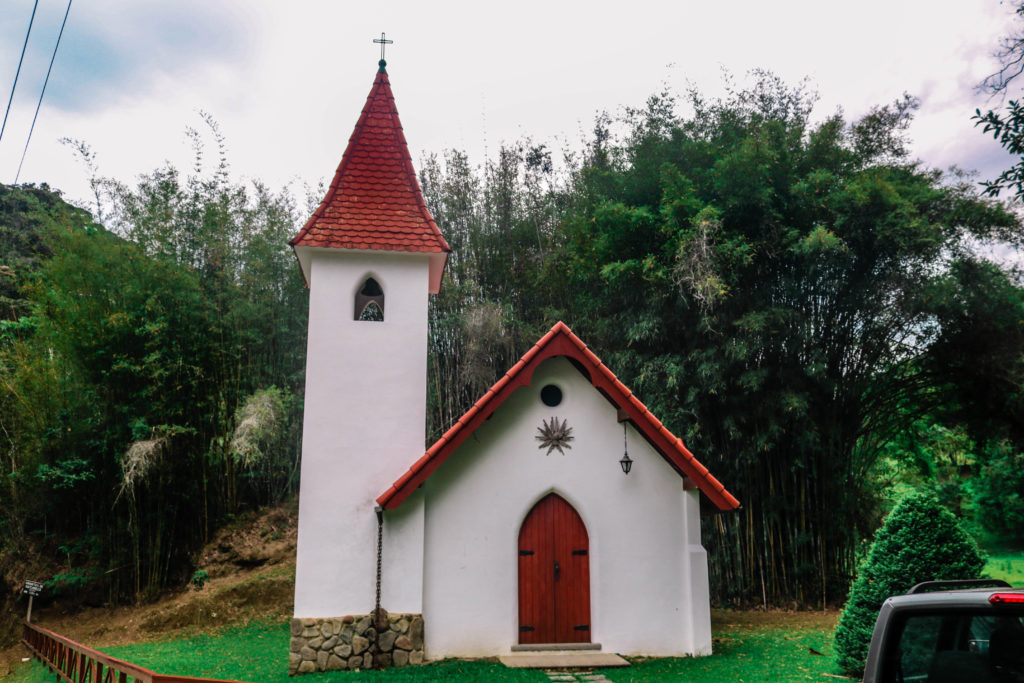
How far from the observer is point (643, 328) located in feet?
36.4

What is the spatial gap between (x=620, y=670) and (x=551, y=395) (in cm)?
318

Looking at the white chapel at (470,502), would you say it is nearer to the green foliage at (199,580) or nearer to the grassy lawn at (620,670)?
the grassy lawn at (620,670)

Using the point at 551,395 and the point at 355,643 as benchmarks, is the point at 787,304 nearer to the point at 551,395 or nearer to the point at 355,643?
the point at 551,395

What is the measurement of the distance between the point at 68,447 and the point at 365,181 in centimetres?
823

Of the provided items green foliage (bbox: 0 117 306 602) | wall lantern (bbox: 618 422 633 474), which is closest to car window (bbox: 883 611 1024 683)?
wall lantern (bbox: 618 422 633 474)

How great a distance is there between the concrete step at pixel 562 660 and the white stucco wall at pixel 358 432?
4.06 feet

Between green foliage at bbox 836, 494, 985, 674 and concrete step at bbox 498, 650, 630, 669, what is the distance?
2.34 m

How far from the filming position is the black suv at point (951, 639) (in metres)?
2.02

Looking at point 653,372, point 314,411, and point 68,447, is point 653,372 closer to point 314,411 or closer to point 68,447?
point 314,411

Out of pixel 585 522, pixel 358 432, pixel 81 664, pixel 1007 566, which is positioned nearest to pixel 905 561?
pixel 585 522

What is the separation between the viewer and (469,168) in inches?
589

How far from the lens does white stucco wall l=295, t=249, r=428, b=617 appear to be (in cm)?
762

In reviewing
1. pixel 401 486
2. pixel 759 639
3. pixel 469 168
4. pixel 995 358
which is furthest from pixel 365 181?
pixel 995 358

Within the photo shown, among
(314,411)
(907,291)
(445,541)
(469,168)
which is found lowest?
(445,541)
